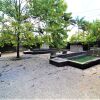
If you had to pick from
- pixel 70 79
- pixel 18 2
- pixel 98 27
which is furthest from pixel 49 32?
pixel 98 27

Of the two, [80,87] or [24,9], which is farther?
[24,9]

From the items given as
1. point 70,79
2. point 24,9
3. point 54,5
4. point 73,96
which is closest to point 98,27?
point 54,5

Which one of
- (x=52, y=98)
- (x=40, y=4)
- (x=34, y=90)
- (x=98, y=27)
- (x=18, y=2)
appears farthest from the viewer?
(x=98, y=27)

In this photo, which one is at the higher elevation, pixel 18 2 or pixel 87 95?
pixel 18 2

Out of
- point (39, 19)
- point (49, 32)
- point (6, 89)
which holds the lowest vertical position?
point (6, 89)

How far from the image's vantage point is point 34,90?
4.51 metres

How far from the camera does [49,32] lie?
11617 millimetres

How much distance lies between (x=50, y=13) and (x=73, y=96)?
849 cm

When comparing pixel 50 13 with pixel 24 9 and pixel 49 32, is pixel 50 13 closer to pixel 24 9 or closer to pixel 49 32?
pixel 49 32

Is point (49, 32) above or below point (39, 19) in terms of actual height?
below

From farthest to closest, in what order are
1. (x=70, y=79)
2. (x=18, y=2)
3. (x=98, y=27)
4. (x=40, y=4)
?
(x=98, y=27)
(x=18, y=2)
(x=40, y=4)
(x=70, y=79)

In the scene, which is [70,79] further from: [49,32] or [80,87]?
[49,32]

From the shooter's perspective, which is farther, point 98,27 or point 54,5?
point 98,27

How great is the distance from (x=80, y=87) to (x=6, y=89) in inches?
94.6
